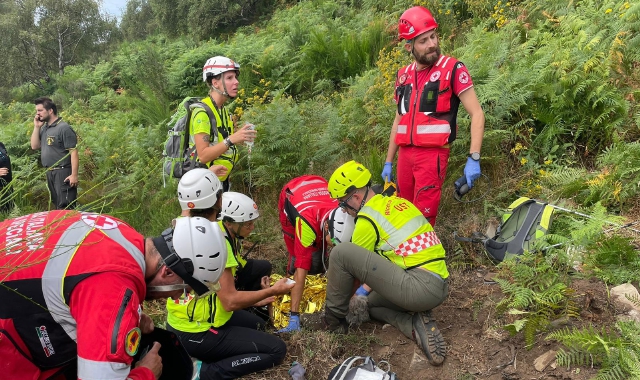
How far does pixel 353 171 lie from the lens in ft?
11.7

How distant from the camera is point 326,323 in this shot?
3.77 meters

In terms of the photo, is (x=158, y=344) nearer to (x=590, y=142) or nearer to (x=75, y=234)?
(x=75, y=234)

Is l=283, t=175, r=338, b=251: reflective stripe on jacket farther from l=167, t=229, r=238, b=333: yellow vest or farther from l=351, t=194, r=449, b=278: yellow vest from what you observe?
l=167, t=229, r=238, b=333: yellow vest

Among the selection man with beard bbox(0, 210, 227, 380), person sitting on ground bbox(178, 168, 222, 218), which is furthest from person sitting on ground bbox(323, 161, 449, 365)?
man with beard bbox(0, 210, 227, 380)

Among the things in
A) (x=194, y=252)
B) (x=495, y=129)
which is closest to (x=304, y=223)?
(x=194, y=252)

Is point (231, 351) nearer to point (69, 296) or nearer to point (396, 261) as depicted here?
point (396, 261)

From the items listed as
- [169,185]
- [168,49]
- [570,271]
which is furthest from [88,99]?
[570,271]

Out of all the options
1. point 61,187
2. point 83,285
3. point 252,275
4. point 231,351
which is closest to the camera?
point 83,285

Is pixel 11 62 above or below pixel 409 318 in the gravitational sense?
above

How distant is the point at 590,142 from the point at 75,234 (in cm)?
523

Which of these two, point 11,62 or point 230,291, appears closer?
point 230,291

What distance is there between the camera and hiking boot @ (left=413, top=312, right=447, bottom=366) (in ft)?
10.9

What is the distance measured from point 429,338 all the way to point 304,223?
4.45ft

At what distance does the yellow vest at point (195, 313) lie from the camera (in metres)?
3.36
